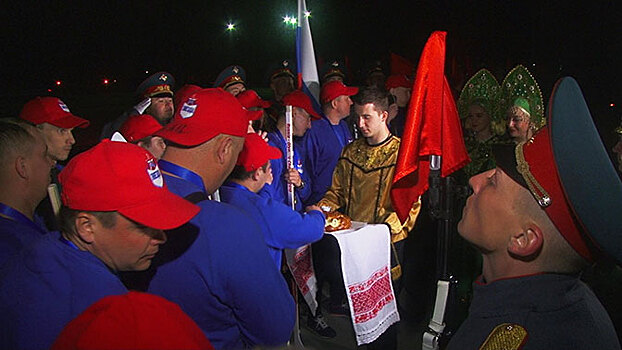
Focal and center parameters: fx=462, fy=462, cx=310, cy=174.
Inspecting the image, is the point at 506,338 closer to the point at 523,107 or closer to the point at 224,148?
the point at 224,148

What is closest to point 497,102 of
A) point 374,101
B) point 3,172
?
point 374,101

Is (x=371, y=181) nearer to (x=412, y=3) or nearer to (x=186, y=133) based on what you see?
(x=186, y=133)

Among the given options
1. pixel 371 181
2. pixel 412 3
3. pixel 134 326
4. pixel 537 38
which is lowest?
pixel 371 181

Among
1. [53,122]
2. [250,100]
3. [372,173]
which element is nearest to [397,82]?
[250,100]

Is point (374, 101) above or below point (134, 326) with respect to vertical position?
above

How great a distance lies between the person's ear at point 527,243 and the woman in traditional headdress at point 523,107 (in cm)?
331

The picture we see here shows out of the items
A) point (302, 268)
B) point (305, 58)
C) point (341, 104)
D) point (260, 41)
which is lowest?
point (302, 268)

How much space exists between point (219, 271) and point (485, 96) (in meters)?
4.44

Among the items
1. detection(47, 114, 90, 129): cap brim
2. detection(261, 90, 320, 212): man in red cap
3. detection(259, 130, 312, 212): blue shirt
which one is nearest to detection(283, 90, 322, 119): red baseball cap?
detection(261, 90, 320, 212): man in red cap

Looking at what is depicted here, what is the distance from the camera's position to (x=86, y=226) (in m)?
1.62

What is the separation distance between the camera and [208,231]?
6.43 feet

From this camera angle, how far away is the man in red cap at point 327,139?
18.5ft

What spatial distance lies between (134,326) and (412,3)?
13.6 metres

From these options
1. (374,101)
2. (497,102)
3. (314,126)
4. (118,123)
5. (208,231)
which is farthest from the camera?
(314,126)
